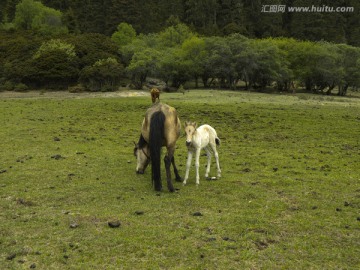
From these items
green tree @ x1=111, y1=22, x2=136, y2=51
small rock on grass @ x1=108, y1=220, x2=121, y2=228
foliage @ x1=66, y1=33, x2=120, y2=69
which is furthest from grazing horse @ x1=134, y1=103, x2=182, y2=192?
green tree @ x1=111, y1=22, x2=136, y2=51

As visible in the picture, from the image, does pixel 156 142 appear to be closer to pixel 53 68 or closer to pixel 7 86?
pixel 7 86

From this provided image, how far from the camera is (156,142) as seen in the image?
9.27 m

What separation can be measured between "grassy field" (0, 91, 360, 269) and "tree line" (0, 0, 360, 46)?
84.4 meters

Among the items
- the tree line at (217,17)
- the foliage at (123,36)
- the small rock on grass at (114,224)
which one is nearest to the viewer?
the small rock on grass at (114,224)

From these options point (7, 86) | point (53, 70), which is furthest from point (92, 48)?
point (7, 86)

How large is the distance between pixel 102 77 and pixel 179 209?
45.5 m

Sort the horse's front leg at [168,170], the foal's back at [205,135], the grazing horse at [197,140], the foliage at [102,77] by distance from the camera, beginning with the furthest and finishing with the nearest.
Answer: the foliage at [102,77], the foal's back at [205,135], the grazing horse at [197,140], the horse's front leg at [168,170]

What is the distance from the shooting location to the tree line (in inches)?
3964

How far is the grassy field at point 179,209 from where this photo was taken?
5.95 metres

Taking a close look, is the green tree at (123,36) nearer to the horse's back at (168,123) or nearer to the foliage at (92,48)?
the foliage at (92,48)

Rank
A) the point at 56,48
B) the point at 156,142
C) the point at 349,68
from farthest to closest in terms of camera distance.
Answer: the point at 349,68, the point at 56,48, the point at 156,142

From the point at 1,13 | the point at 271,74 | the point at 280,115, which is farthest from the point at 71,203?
the point at 1,13

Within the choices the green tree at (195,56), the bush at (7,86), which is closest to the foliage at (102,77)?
the bush at (7,86)

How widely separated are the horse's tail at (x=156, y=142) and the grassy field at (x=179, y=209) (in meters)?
0.51
